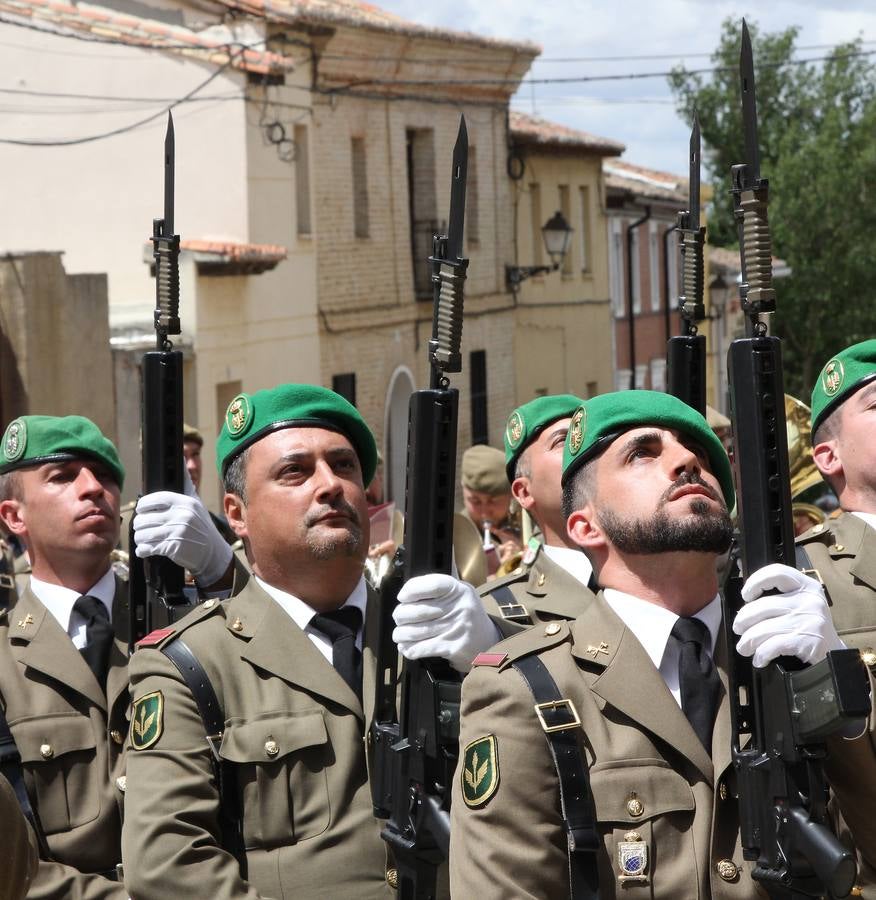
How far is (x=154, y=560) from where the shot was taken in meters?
5.34

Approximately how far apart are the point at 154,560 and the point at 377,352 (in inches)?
721

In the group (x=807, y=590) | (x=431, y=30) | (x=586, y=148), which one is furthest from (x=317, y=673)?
(x=586, y=148)

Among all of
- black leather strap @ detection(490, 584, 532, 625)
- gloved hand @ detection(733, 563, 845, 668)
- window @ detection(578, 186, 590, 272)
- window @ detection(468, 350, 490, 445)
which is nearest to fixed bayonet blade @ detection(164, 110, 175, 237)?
black leather strap @ detection(490, 584, 532, 625)

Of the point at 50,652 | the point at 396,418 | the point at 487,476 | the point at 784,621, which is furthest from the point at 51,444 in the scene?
the point at 396,418

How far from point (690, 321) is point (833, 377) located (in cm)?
47

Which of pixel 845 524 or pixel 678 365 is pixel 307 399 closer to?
pixel 678 365

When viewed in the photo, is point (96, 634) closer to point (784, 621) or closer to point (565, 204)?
point (784, 621)

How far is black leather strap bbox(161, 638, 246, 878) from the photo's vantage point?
13.7 ft

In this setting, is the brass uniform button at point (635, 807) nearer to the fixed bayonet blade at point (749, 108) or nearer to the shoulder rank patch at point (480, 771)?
the shoulder rank patch at point (480, 771)

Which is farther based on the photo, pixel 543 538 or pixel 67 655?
pixel 543 538

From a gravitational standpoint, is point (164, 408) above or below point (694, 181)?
below

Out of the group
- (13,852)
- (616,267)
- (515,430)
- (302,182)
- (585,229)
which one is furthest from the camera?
(616,267)

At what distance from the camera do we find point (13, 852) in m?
2.94

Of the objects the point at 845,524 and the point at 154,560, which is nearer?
the point at 845,524
